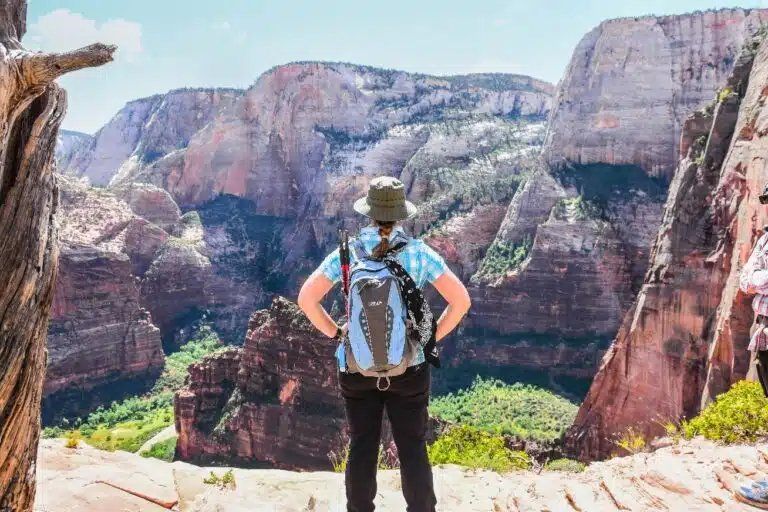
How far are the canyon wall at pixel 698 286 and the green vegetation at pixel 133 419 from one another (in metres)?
25.3

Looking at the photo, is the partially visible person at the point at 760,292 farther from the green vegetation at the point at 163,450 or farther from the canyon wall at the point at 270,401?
the green vegetation at the point at 163,450

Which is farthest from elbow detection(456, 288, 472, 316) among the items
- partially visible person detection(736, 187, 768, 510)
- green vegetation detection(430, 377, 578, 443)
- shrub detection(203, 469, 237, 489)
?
green vegetation detection(430, 377, 578, 443)

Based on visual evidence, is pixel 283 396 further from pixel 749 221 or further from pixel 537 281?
pixel 537 281

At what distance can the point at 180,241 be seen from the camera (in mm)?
65875

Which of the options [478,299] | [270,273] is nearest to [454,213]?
[478,299]

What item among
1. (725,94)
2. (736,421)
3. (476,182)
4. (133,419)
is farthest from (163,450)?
(476,182)

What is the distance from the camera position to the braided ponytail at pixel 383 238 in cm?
413

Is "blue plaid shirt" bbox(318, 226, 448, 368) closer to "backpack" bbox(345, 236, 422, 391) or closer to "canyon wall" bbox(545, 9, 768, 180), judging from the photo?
"backpack" bbox(345, 236, 422, 391)

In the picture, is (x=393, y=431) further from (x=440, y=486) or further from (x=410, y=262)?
(x=440, y=486)

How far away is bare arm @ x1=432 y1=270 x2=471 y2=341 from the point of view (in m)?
4.27

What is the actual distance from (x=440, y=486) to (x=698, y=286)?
52.7 feet

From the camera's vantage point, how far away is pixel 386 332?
3.90m

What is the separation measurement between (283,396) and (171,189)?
248ft

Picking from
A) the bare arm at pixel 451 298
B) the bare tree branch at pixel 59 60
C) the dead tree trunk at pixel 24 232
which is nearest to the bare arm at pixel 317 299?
the bare arm at pixel 451 298
